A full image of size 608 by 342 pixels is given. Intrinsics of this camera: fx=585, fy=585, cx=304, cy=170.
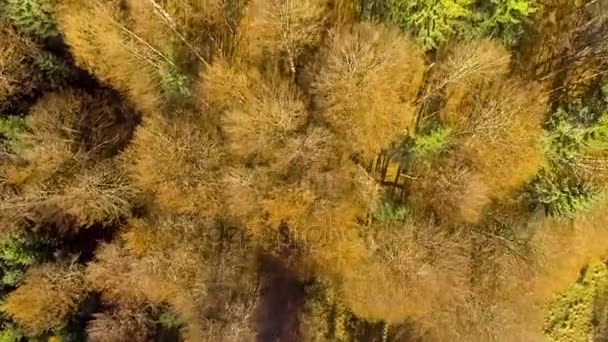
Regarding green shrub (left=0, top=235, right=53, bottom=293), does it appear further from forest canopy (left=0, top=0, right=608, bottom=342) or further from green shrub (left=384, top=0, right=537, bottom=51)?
green shrub (left=384, top=0, right=537, bottom=51)

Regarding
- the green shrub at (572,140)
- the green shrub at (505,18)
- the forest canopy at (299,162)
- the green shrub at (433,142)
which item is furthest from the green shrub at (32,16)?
the green shrub at (572,140)

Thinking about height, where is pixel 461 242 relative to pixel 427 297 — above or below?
above

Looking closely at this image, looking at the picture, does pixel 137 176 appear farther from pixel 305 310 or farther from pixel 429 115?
pixel 429 115

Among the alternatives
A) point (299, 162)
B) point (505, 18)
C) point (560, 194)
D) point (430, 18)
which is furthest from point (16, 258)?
point (560, 194)

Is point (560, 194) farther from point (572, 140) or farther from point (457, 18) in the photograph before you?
point (457, 18)

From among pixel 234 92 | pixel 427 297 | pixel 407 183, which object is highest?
pixel 234 92

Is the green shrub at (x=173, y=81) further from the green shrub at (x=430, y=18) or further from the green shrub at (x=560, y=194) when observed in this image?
the green shrub at (x=560, y=194)

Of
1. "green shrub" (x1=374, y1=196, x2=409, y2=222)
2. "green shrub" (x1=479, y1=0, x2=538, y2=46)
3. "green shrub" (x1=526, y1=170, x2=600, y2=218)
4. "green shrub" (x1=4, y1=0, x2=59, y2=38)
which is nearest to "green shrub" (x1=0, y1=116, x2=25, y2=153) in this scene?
"green shrub" (x1=4, y1=0, x2=59, y2=38)

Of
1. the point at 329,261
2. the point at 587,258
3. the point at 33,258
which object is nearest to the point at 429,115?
the point at 329,261
